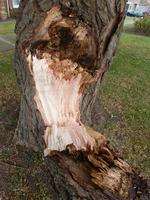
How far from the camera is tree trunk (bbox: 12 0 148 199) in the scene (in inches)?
194

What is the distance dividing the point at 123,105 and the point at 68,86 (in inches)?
94.6

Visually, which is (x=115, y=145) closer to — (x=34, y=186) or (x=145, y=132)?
(x=145, y=132)

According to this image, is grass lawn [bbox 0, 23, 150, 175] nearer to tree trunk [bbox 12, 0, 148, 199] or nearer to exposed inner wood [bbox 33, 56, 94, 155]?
tree trunk [bbox 12, 0, 148, 199]

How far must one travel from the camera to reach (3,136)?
21.0ft

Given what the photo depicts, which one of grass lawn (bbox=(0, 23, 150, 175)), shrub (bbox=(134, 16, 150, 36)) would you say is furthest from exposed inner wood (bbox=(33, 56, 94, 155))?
shrub (bbox=(134, 16, 150, 36))

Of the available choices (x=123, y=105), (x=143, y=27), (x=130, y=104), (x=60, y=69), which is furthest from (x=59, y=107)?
(x=143, y=27)

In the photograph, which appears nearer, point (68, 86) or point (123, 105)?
point (68, 86)

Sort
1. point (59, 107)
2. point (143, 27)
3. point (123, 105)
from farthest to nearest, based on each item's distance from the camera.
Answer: point (143, 27) → point (123, 105) → point (59, 107)

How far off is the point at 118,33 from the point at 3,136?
208 cm

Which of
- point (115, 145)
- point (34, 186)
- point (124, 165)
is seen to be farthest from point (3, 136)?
point (124, 165)

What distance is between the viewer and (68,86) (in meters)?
5.62

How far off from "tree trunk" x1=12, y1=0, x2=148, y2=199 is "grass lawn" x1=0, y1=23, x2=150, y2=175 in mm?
1046

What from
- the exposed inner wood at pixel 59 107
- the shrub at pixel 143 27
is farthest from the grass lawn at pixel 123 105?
the shrub at pixel 143 27

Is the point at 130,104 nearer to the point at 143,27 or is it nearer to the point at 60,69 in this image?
the point at 60,69
